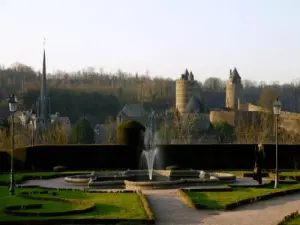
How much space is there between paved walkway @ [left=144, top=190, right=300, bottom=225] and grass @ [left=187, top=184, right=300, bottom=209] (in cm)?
55

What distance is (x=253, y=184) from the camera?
23.5 meters

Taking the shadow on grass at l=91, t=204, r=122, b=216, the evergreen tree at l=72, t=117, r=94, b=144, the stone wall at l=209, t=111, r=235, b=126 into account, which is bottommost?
the shadow on grass at l=91, t=204, r=122, b=216

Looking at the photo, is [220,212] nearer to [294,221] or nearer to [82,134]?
[294,221]

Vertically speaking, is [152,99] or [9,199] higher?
[152,99]

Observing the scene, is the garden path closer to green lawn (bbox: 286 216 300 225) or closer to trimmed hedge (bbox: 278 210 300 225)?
trimmed hedge (bbox: 278 210 300 225)

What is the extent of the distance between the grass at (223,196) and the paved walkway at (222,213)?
55 cm

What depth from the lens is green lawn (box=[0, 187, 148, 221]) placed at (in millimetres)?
14953

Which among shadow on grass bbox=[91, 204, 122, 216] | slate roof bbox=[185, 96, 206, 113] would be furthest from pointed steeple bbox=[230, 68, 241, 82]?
shadow on grass bbox=[91, 204, 122, 216]

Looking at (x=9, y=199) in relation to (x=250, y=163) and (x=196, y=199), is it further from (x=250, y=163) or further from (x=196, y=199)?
(x=250, y=163)

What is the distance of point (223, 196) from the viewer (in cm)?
1941

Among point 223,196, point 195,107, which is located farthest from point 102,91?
point 223,196

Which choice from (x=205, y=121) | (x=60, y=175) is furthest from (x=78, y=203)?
(x=205, y=121)

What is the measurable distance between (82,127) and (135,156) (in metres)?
35.0

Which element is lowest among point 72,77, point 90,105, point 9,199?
point 9,199
